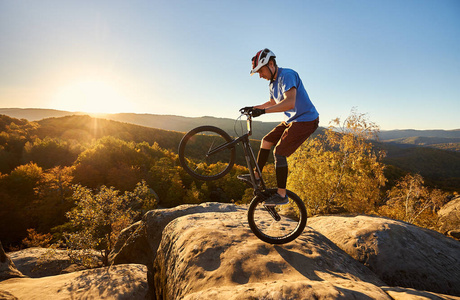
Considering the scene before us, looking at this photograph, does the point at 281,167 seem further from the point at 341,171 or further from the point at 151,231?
the point at 341,171

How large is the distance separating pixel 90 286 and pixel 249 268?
7408mm

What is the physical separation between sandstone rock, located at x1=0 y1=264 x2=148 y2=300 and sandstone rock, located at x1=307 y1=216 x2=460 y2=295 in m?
7.67

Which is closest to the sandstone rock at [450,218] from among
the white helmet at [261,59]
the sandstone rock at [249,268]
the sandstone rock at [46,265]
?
the sandstone rock at [249,268]

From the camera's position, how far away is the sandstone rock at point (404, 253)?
223 inches

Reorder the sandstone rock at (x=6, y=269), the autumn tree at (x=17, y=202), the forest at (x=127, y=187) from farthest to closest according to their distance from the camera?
the autumn tree at (x=17, y=202), the forest at (x=127, y=187), the sandstone rock at (x=6, y=269)

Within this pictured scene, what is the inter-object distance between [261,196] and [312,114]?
7.61 feet

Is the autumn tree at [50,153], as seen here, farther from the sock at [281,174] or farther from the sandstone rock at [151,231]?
the sock at [281,174]

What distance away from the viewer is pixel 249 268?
4031mm

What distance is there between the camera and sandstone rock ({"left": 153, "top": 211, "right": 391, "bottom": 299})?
10.2 feet

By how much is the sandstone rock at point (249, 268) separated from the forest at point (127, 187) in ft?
35.9

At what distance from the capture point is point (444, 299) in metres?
3.27

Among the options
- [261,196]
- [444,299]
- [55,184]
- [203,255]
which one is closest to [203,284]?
[203,255]

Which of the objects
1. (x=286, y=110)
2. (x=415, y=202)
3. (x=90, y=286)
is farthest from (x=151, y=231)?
(x=415, y=202)

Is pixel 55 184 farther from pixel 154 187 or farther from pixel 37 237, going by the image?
pixel 154 187
